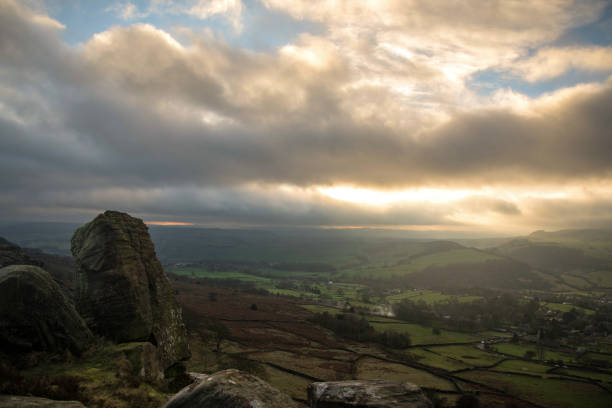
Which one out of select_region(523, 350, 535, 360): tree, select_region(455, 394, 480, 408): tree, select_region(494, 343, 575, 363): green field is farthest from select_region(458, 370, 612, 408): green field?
select_region(494, 343, 575, 363): green field

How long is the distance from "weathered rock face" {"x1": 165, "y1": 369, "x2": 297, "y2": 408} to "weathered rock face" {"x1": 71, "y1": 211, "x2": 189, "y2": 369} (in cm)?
1028

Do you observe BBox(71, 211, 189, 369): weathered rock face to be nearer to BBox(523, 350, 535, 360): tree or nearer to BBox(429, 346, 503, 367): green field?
BBox(429, 346, 503, 367): green field

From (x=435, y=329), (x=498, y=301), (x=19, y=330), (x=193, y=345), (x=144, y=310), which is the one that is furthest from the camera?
(x=498, y=301)

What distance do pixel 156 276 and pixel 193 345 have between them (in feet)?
133

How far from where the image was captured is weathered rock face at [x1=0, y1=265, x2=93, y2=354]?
11031 millimetres

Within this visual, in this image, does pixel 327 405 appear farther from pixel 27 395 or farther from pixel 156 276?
Result: pixel 156 276

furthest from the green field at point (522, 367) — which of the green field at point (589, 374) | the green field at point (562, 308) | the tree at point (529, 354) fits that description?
the green field at point (562, 308)

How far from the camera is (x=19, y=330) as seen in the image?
11.1m

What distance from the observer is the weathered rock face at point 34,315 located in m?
11.0

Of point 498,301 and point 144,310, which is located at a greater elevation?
point 144,310

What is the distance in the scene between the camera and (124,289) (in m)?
16.5

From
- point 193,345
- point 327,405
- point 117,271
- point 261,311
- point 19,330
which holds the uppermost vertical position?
point 117,271

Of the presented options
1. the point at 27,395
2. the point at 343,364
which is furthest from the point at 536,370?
the point at 27,395

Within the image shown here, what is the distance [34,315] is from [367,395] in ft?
40.9
